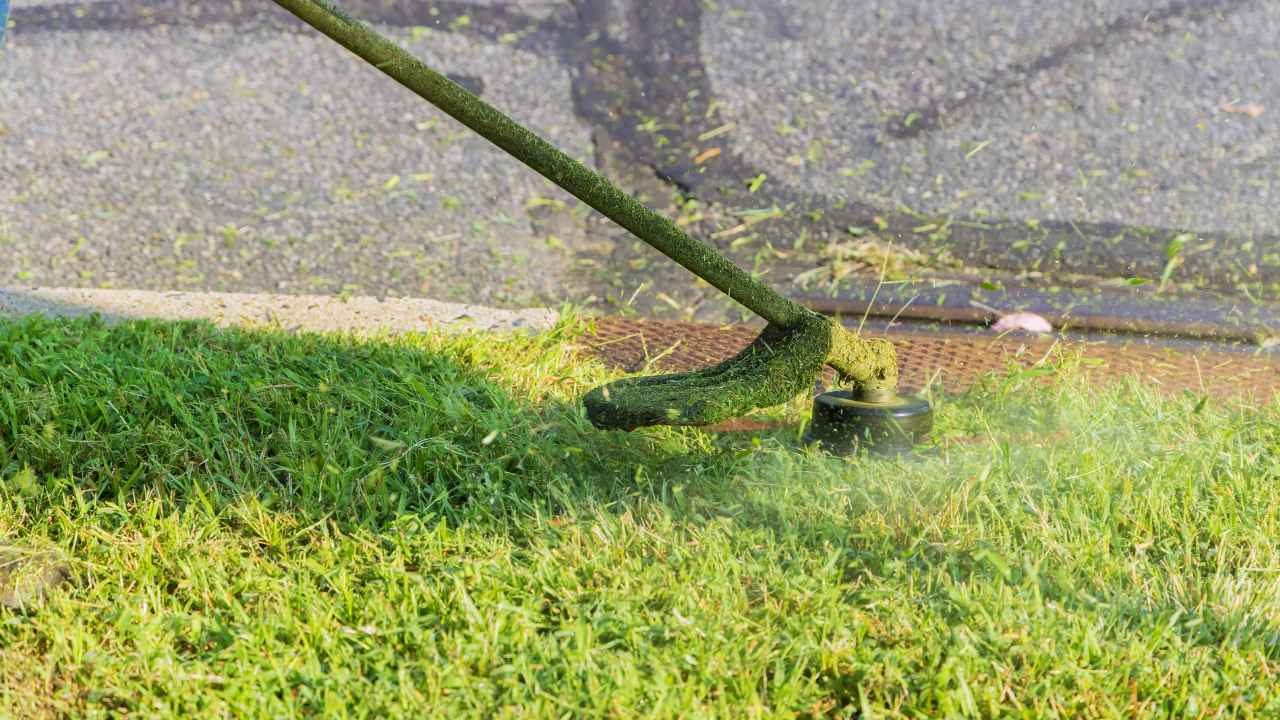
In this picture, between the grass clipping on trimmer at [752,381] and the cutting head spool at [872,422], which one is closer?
the grass clipping on trimmer at [752,381]

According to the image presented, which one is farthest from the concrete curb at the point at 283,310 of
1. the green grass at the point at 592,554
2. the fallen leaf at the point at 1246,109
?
the fallen leaf at the point at 1246,109

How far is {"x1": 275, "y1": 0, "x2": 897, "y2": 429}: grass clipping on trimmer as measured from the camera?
1.40 m

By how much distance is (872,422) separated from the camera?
171 cm

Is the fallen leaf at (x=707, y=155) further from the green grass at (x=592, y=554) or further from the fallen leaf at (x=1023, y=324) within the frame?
the green grass at (x=592, y=554)

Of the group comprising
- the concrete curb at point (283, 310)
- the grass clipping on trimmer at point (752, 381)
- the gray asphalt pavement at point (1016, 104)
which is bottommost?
the concrete curb at point (283, 310)

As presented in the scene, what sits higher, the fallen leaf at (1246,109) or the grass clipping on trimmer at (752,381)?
the fallen leaf at (1246,109)

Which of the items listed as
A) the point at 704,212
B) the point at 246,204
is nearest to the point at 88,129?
the point at 246,204

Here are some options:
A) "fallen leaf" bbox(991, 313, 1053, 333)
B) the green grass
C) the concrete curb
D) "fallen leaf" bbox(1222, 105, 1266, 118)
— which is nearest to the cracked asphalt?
"fallen leaf" bbox(1222, 105, 1266, 118)

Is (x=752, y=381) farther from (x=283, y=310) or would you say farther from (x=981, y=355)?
(x=283, y=310)

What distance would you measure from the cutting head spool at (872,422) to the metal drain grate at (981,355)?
1.60ft

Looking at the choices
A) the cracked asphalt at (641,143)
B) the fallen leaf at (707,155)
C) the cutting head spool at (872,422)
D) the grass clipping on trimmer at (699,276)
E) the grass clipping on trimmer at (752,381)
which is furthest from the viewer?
the fallen leaf at (707,155)

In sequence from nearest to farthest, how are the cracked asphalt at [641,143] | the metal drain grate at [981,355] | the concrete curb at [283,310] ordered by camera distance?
the metal drain grate at [981,355], the concrete curb at [283,310], the cracked asphalt at [641,143]

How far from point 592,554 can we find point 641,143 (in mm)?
2703

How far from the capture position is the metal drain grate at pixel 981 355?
227 cm
